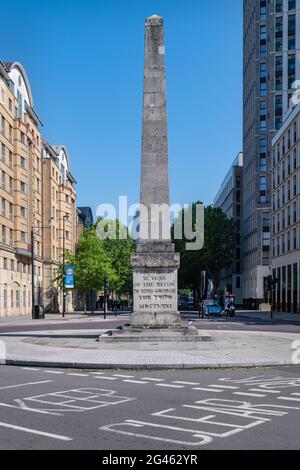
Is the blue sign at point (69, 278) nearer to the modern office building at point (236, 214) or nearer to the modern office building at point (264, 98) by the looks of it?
the modern office building at point (264, 98)

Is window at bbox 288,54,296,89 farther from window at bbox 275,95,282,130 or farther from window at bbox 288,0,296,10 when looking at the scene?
Answer: window at bbox 288,0,296,10

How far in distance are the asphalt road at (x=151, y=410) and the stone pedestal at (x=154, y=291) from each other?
19.5ft

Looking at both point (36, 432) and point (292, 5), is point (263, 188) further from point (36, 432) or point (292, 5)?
point (36, 432)

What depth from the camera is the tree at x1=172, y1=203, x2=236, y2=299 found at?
8688 cm

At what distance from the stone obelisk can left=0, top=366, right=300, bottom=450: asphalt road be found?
5972 millimetres

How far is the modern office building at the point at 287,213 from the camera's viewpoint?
192 feet

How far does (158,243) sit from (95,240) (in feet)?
163

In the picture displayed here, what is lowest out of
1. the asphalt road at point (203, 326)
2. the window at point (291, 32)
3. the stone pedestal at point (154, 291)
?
the asphalt road at point (203, 326)

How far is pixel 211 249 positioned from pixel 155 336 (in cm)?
7013

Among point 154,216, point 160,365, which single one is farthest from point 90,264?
point 160,365

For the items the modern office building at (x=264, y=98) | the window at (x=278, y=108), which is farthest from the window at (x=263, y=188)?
the window at (x=278, y=108)

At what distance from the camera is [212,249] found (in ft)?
289
